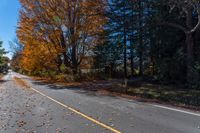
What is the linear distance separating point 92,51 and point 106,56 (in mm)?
1877

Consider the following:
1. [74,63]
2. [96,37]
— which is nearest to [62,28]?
[96,37]

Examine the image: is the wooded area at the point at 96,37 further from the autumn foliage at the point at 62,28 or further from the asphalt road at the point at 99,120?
the asphalt road at the point at 99,120

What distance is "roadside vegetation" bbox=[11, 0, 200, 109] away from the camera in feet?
93.6

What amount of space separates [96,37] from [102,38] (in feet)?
2.38

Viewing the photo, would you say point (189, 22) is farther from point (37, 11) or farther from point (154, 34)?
point (37, 11)

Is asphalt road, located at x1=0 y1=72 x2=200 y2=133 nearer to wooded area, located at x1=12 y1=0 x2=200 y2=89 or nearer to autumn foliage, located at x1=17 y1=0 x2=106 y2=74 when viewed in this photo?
wooded area, located at x1=12 y1=0 x2=200 y2=89

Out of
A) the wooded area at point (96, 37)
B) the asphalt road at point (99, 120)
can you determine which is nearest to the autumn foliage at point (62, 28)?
the wooded area at point (96, 37)

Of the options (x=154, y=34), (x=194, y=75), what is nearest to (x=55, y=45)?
(x=154, y=34)

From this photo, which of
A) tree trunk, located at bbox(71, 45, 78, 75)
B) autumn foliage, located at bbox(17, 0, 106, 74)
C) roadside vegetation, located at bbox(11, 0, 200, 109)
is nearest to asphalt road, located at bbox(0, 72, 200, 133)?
roadside vegetation, located at bbox(11, 0, 200, 109)

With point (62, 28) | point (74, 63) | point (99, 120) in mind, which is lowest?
point (99, 120)

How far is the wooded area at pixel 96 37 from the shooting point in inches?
1215

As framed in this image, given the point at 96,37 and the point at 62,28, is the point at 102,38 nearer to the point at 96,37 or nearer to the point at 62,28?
the point at 96,37

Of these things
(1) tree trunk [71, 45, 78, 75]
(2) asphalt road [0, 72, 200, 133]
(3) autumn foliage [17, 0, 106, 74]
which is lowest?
(2) asphalt road [0, 72, 200, 133]

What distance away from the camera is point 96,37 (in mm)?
38844
